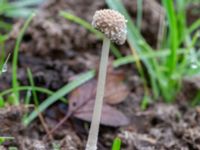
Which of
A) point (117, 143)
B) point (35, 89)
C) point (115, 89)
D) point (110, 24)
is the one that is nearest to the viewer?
point (110, 24)

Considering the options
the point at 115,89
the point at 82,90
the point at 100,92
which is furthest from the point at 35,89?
the point at 100,92

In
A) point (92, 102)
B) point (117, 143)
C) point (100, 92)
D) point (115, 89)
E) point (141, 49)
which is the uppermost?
point (141, 49)

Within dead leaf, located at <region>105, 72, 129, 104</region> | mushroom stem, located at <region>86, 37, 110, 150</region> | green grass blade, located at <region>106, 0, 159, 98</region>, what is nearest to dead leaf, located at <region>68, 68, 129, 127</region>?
dead leaf, located at <region>105, 72, 129, 104</region>

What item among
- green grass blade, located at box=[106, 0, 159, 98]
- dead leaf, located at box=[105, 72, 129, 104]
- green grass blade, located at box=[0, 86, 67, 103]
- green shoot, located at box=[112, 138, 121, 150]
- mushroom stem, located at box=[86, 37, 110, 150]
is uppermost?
green grass blade, located at box=[106, 0, 159, 98]

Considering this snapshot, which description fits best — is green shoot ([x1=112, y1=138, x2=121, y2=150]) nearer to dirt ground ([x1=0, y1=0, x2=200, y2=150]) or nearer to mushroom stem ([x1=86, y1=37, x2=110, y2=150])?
mushroom stem ([x1=86, y1=37, x2=110, y2=150])

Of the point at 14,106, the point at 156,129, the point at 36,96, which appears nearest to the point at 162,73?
the point at 156,129

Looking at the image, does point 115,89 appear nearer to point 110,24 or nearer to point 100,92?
point 100,92

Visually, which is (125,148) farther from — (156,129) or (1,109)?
(1,109)

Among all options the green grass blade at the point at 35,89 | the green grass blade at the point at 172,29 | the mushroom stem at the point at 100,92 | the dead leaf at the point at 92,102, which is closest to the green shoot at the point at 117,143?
the mushroom stem at the point at 100,92
